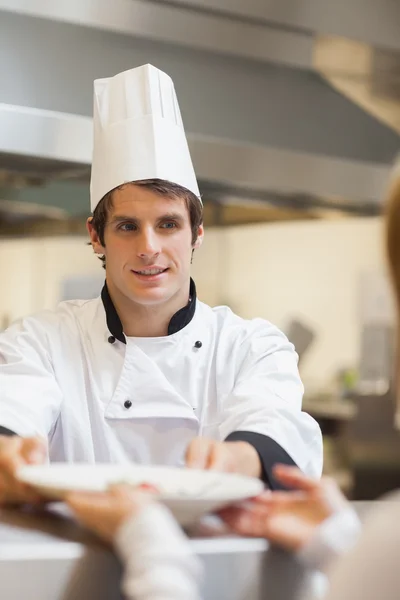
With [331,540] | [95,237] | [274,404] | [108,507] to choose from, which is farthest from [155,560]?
[95,237]

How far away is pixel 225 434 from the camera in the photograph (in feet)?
4.88

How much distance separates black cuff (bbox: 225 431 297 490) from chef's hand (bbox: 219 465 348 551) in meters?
0.25

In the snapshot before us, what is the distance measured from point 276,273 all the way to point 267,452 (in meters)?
2.81

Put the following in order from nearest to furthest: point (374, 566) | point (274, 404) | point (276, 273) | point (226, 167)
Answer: point (374, 566)
point (274, 404)
point (226, 167)
point (276, 273)

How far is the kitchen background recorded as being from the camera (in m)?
2.26

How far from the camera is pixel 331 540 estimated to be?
94 centimetres

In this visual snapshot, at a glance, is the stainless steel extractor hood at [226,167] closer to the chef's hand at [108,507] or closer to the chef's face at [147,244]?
the chef's face at [147,244]

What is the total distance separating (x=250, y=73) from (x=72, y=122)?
72 centimetres

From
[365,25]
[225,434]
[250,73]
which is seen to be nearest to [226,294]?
[250,73]

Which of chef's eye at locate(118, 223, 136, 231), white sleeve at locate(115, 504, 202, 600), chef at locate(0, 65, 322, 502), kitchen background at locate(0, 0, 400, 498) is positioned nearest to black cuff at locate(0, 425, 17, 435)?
chef at locate(0, 65, 322, 502)

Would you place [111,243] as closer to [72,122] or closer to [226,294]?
[72,122]

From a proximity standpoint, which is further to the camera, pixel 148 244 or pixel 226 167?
pixel 226 167

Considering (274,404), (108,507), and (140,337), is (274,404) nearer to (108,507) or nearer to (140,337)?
(140,337)

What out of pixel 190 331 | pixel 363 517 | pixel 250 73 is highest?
pixel 250 73
